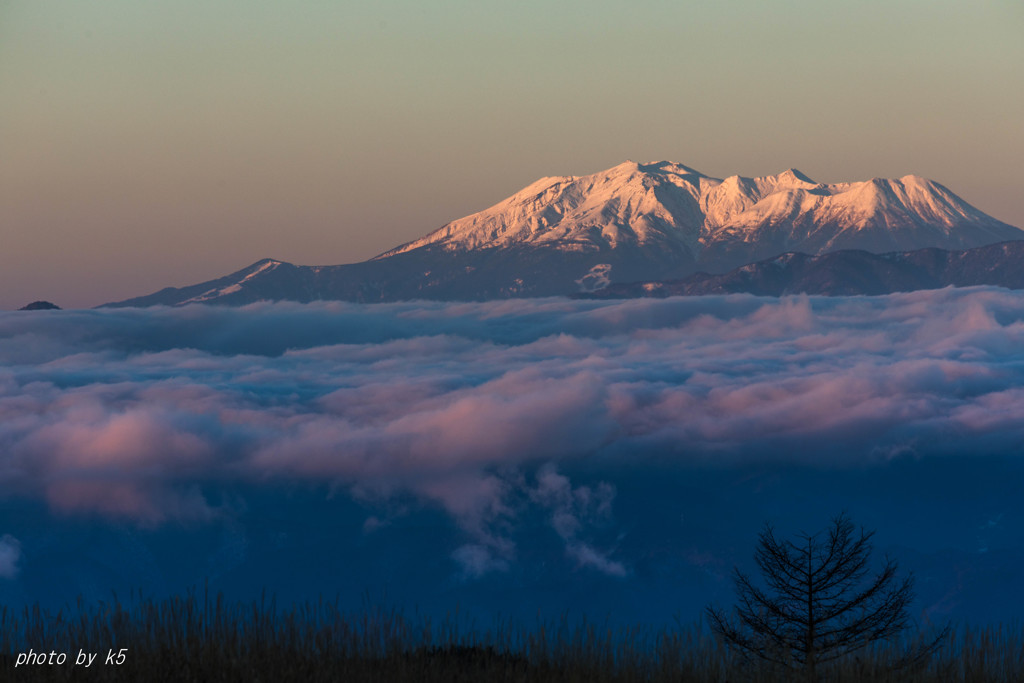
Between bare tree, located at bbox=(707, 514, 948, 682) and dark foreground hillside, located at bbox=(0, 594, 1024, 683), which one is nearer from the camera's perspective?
dark foreground hillside, located at bbox=(0, 594, 1024, 683)

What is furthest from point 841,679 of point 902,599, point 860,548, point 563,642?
point 902,599

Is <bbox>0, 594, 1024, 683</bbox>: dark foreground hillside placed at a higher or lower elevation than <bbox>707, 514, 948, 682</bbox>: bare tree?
higher

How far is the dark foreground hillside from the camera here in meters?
16.9

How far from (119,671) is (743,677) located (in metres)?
10.4

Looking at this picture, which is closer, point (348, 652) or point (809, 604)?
point (348, 652)

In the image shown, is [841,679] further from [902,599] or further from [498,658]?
[902,599]

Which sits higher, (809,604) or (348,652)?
(348,652)

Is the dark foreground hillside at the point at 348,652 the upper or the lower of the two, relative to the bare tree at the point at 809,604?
upper

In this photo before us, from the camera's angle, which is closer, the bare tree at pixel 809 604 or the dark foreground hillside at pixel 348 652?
the dark foreground hillside at pixel 348 652

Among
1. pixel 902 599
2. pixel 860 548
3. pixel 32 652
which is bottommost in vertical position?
pixel 902 599

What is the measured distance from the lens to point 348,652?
1861 centimetres

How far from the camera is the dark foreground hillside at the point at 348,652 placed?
16938mm

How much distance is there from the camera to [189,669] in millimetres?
16547

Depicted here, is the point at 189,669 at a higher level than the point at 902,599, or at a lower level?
higher
